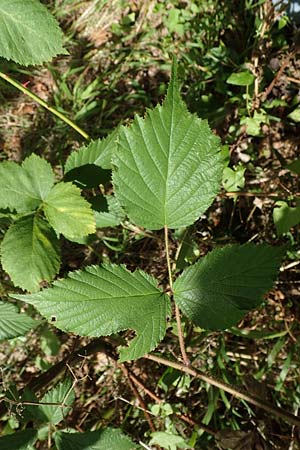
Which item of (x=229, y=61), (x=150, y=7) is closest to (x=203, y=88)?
(x=229, y=61)

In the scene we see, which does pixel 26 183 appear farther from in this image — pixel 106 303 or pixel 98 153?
pixel 106 303

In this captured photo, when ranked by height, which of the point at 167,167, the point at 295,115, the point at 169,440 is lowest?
the point at 169,440

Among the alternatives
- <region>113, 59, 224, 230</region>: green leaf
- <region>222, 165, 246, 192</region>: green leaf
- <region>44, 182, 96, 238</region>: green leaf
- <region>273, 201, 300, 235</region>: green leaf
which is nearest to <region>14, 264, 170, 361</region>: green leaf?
<region>113, 59, 224, 230</region>: green leaf

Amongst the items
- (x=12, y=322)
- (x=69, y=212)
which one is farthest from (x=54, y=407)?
(x=69, y=212)

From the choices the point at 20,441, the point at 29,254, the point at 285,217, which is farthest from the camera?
the point at 285,217

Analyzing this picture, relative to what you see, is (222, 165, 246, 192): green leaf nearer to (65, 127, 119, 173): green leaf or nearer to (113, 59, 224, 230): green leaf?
(65, 127, 119, 173): green leaf

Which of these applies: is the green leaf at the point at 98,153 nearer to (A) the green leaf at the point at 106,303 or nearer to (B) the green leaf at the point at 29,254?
(B) the green leaf at the point at 29,254
